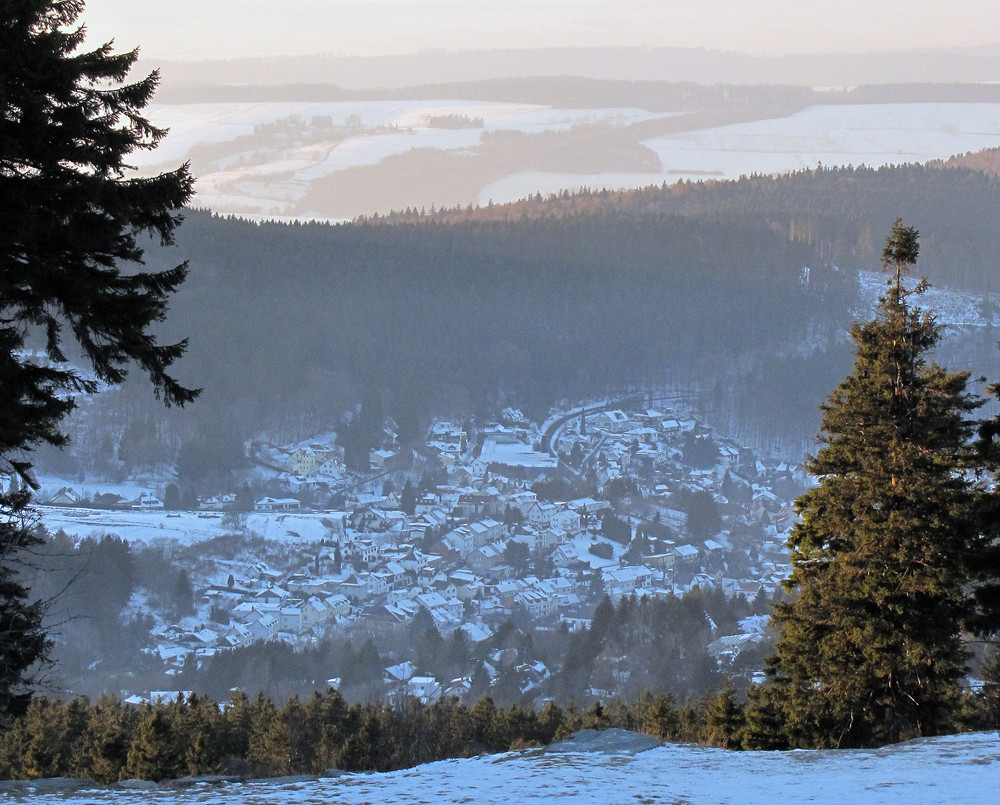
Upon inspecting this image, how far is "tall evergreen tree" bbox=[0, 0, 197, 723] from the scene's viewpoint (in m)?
6.73

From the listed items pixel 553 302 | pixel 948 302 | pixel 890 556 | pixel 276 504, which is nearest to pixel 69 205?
pixel 890 556

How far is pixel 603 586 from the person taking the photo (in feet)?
184

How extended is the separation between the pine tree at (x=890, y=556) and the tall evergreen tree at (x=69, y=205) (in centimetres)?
806

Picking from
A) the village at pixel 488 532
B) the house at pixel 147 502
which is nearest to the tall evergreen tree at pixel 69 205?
the village at pixel 488 532

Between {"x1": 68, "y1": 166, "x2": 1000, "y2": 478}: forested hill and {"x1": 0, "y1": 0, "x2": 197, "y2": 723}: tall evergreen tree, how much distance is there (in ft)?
263

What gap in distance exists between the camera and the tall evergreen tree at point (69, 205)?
6730 millimetres

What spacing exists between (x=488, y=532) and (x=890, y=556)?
53.8 m

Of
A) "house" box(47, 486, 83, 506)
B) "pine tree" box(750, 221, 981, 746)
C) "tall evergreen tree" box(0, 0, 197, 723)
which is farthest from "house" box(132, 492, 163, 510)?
"tall evergreen tree" box(0, 0, 197, 723)

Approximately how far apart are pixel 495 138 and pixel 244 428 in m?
96.5

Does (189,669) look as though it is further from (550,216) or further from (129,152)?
(550,216)

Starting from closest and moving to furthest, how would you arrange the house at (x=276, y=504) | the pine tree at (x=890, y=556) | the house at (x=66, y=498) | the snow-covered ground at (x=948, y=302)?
the pine tree at (x=890, y=556)
the house at (x=66, y=498)
the house at (x=276, y=504)
the snow-covered ground at (x=948, y=302)

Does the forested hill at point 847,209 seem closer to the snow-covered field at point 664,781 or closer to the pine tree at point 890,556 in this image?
the pine tree at point 890,556

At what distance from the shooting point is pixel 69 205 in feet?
22.7

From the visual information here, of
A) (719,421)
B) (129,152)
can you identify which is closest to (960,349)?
(719,421)
